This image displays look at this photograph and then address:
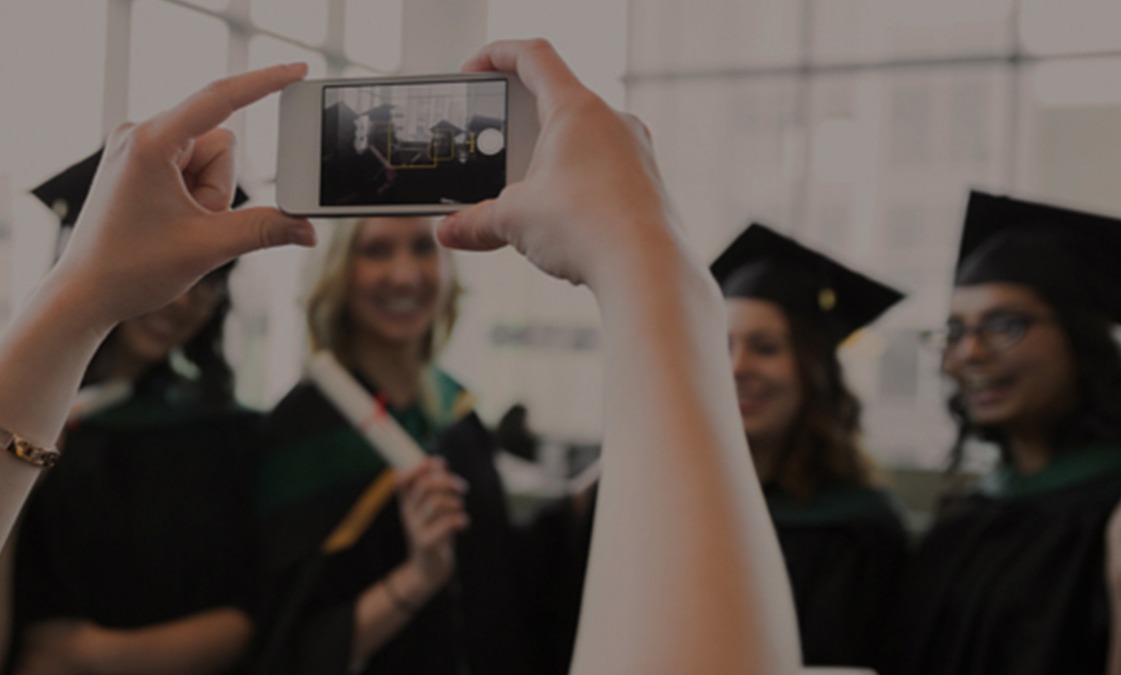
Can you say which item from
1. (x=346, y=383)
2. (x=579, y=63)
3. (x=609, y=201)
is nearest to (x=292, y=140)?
(x=609, y=201)

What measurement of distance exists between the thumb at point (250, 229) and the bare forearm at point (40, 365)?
9 cm

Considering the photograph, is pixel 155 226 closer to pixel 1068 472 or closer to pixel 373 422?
pixel 373 422

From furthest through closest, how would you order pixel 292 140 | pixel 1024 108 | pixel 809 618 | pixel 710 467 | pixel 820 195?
pixel 820 195
pixel 1024 108
pixel 809 618
pixel 292 140
pixel 710 467

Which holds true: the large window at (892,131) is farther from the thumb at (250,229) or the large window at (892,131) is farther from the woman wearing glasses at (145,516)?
the thumb at (250,229)

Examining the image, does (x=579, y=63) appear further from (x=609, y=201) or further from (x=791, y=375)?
(x=609, y=201)

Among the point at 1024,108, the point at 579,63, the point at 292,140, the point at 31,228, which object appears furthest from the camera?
the point at 579,63

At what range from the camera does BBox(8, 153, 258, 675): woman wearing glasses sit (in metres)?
2.40

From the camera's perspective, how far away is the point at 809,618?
2418 mm

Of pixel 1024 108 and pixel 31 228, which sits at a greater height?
pixel 1024 108

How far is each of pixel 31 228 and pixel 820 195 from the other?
3.33m

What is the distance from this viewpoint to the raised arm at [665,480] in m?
0.38

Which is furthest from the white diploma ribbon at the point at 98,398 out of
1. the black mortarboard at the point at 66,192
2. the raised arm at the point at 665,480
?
the raised arm at the point at 665,480

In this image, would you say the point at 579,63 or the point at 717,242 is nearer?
the point at 717,242

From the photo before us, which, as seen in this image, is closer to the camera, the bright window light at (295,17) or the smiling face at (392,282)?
the smiling face at (392,282)
